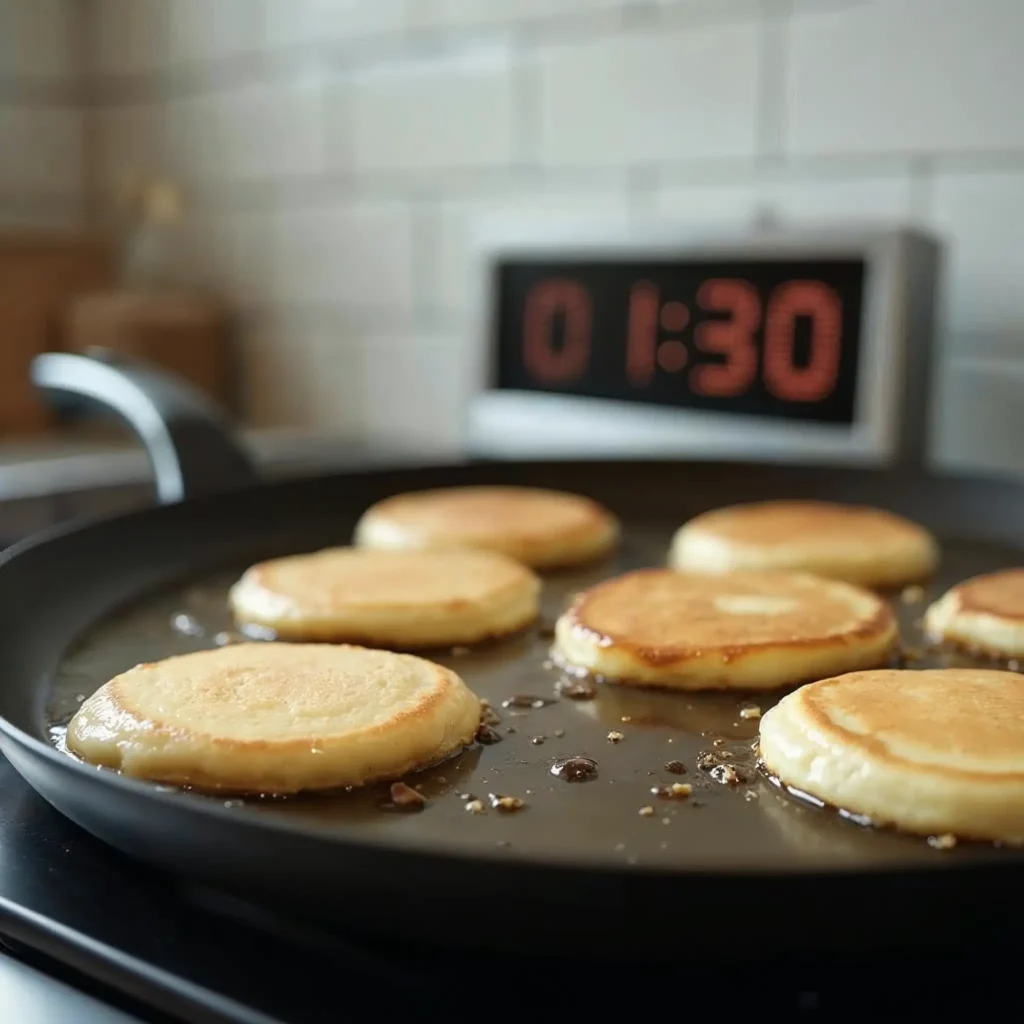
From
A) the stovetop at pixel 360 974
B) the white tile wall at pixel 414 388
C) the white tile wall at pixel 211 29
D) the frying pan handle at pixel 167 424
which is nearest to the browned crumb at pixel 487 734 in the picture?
the stovetop at pixel 360 974

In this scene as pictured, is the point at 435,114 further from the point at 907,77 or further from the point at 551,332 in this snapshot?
the point at 907,77

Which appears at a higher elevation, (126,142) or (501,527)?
(126,142)

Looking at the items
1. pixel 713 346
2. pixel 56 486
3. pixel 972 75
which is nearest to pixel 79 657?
pixel 56 486

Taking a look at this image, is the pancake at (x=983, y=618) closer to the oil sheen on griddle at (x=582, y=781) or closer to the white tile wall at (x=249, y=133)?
the oil sheen on griddle at (x=582, y=781)

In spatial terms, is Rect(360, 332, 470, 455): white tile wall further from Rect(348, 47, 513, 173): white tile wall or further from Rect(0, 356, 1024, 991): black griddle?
Rect(0, 356, 1024, 991): black griddle

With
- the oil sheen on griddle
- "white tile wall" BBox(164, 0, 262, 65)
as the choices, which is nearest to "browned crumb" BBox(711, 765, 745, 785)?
the oil sheen on griddle

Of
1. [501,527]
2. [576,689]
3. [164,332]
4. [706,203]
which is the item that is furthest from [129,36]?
[576,689]

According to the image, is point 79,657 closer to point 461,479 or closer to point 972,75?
point 461,479
